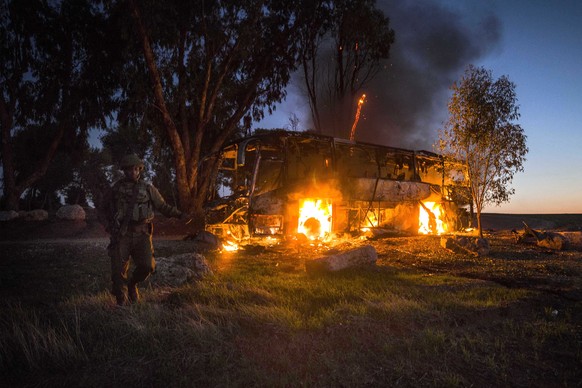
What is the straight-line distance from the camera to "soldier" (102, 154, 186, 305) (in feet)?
16.0

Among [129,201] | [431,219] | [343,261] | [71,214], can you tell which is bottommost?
[343,261]

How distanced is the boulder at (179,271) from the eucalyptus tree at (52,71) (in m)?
15.7

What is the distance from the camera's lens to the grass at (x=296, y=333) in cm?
318

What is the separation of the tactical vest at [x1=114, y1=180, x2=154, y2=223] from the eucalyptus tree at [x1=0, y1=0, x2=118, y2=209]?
1682cm

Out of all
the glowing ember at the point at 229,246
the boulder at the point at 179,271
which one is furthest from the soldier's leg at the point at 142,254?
the glowing ember at the point at 229,246

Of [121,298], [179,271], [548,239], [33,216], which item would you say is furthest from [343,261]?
[33,216]

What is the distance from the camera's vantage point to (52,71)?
19875 millimetres

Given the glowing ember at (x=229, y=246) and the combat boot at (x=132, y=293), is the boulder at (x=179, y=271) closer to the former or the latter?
the combat boot at (x=132, y=293)

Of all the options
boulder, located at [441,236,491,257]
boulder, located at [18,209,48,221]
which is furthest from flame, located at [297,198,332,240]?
boulder, located at [18,209,48,221]

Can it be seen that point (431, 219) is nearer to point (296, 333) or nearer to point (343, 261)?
point (343, 261)

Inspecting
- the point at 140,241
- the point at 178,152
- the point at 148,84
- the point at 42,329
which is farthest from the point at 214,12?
the point at 42,329

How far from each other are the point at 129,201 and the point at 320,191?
957cm

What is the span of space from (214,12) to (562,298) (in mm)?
18131

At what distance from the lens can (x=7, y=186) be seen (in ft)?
61.6
